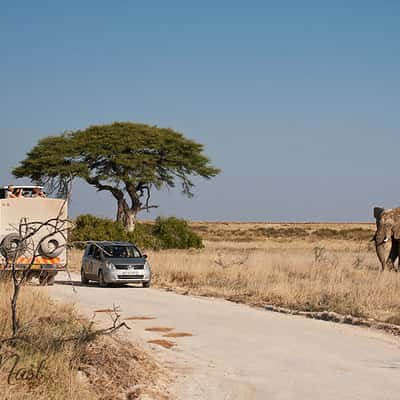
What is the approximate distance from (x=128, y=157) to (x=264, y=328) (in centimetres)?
3690

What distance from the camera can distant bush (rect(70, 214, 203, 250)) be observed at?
160 ft

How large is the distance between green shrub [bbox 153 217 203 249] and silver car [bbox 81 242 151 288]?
75.8 ft

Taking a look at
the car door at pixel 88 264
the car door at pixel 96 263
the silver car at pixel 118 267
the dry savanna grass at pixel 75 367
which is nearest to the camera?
the dry savanna grass at pixel 75 367

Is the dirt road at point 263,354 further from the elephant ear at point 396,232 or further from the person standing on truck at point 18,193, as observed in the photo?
the elephant ear at point 396,232

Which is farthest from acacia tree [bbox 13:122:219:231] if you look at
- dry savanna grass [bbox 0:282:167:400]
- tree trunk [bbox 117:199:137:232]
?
dry savanna grass [bbox 0:282:167:400]

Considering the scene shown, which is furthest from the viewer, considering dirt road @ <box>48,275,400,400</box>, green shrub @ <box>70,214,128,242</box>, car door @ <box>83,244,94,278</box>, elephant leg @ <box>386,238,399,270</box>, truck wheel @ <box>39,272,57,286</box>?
green shrub @ <box>70,214,128,242</box>

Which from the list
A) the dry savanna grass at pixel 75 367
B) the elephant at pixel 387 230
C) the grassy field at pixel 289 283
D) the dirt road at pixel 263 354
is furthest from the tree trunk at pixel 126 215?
the dry savanna grass at pixel 75 367

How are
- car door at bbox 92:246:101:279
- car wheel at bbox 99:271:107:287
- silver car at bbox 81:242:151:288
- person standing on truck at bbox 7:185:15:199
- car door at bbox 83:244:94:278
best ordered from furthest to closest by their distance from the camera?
car door at bbox 83:244:94:278
car door at bbox 92:246:101:279
car wheel at bbox 99:271:107:287
silver car at bbox 81:242:151:288
person standing on truck at bbox 7:185:15:199

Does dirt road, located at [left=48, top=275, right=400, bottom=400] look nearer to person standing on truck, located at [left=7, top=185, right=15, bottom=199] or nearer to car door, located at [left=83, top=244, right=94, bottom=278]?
person standing on truck, located at [left=7, top=185, right=15, bottom=199]

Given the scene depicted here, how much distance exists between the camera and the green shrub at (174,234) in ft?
174

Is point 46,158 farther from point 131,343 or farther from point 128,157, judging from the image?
point 131,343

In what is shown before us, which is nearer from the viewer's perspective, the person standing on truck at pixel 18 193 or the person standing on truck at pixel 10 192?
the person standing on truck at pixel 10 192

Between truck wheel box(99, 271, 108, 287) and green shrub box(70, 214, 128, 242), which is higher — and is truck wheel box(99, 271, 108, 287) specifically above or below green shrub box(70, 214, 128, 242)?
below

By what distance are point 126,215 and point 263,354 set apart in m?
41.3
